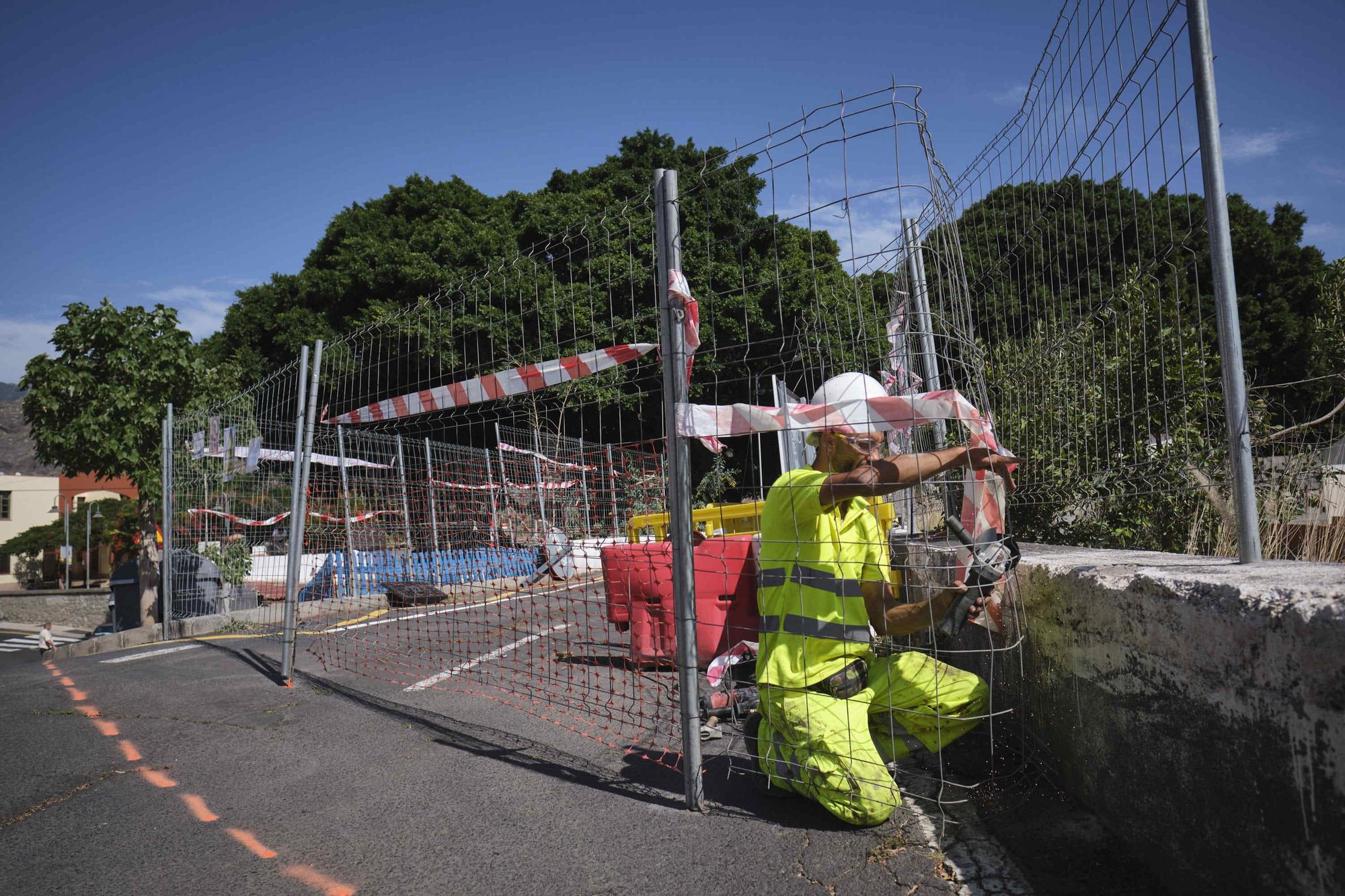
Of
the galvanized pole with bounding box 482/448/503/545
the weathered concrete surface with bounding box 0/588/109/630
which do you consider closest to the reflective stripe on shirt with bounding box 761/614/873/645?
the galvanized pole with bounding box 482/448/503/545

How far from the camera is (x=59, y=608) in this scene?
2359 cm

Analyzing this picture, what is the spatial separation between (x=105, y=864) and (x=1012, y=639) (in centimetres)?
373

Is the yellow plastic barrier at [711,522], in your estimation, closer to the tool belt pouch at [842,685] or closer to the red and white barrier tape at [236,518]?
the tool belt pouch at [842,685]

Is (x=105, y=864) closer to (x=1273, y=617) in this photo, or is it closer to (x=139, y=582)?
(x=1273, y=617)

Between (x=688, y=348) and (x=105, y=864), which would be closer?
(x=105, y=864)

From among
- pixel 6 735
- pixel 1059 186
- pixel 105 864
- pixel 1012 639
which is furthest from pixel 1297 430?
pixel 6 735

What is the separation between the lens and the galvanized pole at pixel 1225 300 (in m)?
2.50

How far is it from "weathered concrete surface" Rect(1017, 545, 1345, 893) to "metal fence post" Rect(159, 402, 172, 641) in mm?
10124

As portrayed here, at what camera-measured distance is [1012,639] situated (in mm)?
3525

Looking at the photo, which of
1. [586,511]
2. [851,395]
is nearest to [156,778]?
[851,395]

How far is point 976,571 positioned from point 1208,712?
106 centimetres

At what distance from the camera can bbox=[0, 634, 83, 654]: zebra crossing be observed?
1428 centimetres

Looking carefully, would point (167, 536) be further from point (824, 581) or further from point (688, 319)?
point (824, 581)

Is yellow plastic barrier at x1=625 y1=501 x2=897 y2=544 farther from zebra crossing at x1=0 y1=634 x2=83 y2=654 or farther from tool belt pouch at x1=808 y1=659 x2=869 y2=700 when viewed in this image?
zebra crossing at x1=0 y1=634 x2=83 y2=654
